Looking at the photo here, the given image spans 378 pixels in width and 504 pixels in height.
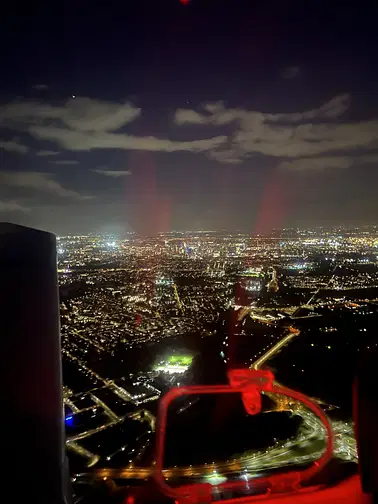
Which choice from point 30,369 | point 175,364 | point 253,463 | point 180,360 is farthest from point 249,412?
point 180,360

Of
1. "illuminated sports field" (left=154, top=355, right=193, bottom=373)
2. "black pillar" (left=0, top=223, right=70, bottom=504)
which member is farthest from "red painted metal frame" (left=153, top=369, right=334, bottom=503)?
"illuminated sports field" (left=154, top=355, right=193, bottom=373)

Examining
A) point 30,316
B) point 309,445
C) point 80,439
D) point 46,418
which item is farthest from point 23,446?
point 80,439

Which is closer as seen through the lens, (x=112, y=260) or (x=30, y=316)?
(x=30, y=316)

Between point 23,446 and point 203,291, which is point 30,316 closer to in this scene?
point 23,446

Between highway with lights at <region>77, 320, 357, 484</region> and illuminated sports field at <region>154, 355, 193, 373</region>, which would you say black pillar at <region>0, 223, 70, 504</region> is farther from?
illuminated sports field at <region>154, 355, 193, 373</region>

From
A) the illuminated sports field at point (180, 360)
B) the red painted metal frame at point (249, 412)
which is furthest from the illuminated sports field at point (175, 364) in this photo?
the red painted metal frame at point (249, 412)

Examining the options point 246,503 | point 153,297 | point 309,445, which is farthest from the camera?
point 153,297

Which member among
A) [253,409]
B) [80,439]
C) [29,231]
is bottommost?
[80,439]

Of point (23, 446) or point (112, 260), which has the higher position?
point (112, 260)
